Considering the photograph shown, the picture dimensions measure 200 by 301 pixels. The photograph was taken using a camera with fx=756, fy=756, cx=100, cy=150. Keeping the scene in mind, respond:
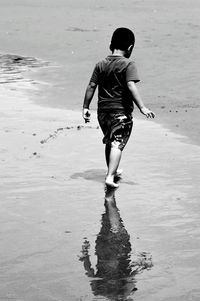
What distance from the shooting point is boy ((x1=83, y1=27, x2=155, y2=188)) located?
7.20 meters

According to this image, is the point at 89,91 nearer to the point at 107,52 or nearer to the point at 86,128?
the point at 86,128

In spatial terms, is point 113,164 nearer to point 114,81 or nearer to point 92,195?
point 92,195

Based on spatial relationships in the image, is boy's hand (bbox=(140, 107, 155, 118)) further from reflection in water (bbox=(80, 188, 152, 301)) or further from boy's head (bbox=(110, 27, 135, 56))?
reflection in water (bbox=(80, 188, 152, 301))

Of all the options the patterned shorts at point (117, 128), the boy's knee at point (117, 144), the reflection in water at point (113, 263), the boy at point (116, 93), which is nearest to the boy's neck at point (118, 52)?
the boy at point (116, 93)

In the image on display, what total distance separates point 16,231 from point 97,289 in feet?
4.58

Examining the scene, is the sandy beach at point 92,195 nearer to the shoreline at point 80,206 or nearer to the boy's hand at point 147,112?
the shoreline at point 80,206

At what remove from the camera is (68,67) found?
55.1ft

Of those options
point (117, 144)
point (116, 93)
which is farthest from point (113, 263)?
point (116, 93)

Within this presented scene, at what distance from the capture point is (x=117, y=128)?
7.39 metres

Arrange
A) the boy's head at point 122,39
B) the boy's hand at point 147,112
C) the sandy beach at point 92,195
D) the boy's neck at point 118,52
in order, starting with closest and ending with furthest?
the sandy beach at point 92,195
the boy's hand at point 147,112
the boy's head at point 122,39
the boy's neck at point 118,52

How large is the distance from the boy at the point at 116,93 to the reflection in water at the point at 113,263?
136cm

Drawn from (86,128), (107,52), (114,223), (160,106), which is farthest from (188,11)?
(114,223)

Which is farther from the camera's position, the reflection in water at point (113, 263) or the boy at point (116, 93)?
the boy at point (116, 93)

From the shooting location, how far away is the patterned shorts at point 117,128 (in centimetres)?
739
